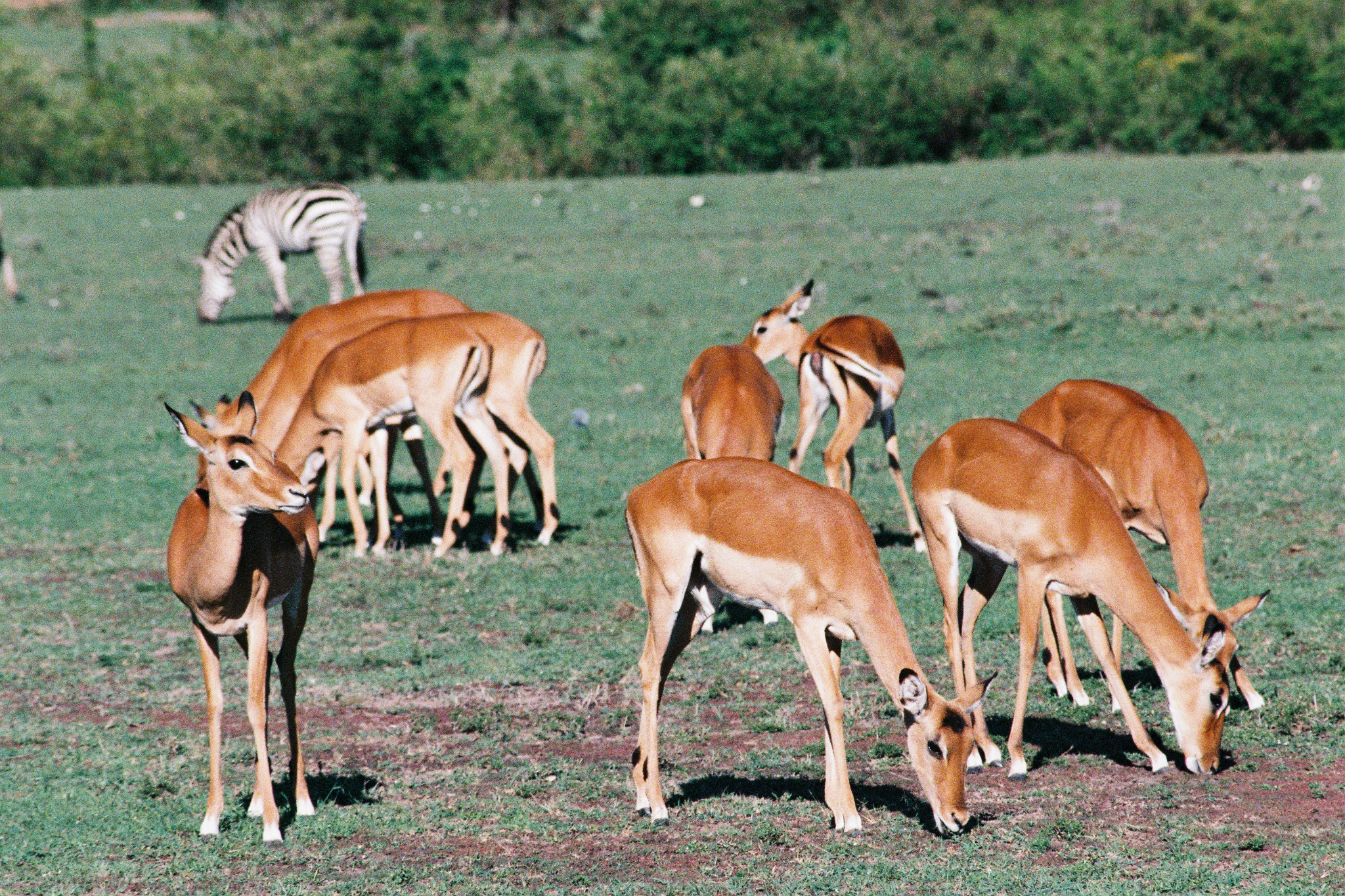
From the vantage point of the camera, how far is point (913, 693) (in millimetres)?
6465

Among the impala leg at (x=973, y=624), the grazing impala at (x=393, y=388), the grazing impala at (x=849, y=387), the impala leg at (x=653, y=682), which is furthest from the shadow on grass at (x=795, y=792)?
the grazing impala at (x=393, y=388)

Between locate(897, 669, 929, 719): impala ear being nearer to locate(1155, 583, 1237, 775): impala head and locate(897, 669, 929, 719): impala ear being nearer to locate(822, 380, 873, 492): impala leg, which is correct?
locate(1155, 583, 1237, 775): impala head

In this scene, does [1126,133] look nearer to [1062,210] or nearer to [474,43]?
[1062,210]

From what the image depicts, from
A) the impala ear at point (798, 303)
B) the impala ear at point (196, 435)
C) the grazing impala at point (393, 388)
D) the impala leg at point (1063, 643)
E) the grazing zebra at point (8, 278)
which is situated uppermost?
the impala ear at point (196, 435)

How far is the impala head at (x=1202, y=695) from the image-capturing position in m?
7.34

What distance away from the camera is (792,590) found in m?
7.00

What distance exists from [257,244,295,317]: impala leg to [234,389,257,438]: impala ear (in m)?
17.0

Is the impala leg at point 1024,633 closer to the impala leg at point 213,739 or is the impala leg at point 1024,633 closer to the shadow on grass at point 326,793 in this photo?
the shadow on grass at point 326,793

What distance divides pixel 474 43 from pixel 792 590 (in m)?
61.2

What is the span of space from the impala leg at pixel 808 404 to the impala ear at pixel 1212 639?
5039mm

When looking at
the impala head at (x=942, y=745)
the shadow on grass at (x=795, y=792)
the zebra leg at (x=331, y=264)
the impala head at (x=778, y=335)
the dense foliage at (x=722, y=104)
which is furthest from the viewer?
the dense foliage at (x=722, y=104)

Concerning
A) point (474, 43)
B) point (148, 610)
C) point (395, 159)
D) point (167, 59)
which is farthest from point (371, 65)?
point (148, 610)

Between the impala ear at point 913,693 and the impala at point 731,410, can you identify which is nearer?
the impala ear at point 913,693

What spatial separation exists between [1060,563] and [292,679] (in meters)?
3.50
